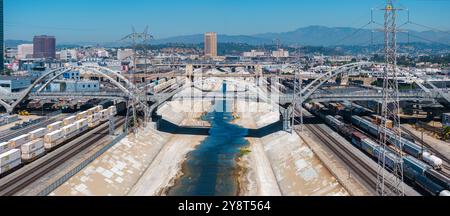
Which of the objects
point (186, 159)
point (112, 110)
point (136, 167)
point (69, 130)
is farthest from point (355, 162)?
point (112, 110)

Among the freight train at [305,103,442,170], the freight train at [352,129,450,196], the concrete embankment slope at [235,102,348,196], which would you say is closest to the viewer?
the freight train at [352,129,450,196]

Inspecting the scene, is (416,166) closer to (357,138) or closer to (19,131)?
(357,138)

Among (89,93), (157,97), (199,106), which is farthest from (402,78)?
(89,93)

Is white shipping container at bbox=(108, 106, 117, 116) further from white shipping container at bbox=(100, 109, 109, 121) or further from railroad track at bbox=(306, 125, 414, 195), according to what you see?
railroad track at bbox=(306, 125, 414, 195)

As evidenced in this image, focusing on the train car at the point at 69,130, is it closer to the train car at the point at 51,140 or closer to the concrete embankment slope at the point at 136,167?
the train car at the point at 51,140

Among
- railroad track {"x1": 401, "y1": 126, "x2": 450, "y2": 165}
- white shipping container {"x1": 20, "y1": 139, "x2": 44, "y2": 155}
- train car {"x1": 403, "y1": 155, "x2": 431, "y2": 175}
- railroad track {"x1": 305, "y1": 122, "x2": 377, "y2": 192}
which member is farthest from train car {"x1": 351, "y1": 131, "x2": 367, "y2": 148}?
white shipping container {"x1": 20, "y1": 139, "x2": 44, "y2": 155}
